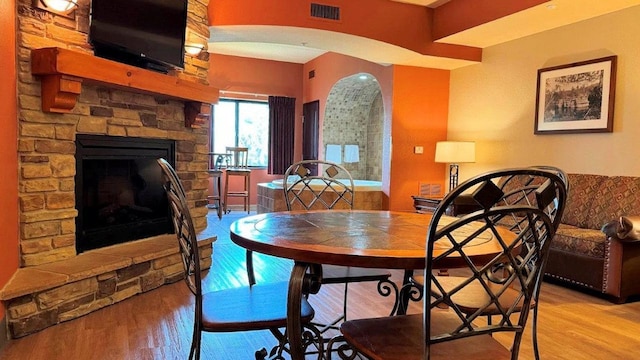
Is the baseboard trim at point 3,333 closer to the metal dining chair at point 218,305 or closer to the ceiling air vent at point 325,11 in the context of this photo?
the metal dining chair at point 218,305

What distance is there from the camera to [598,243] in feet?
11.1

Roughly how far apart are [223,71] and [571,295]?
658 centimetres

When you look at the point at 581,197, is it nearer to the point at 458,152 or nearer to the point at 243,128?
the point at 458,152

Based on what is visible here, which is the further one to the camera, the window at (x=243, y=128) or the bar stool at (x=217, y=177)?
the window at (x=243, y=128)


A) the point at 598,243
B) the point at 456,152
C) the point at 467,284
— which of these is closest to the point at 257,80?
the point at 456,152

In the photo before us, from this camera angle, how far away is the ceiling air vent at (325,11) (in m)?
4.35

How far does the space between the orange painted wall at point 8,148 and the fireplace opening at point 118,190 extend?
48 cm

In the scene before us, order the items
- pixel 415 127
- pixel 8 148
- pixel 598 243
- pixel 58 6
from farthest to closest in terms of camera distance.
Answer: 1. pixel 415 127
2. pixel 598 243
3. pixel 58 6
4. pixel 8 148

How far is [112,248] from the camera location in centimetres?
328

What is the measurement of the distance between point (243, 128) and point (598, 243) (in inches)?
255

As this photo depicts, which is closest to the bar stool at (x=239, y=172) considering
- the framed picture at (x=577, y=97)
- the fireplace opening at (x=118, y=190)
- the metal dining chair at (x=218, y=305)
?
the fireplace opening at (x=118, y=190)

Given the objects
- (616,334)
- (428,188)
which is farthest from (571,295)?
(428,188)

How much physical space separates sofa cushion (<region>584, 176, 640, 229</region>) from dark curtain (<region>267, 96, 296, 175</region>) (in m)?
5.55

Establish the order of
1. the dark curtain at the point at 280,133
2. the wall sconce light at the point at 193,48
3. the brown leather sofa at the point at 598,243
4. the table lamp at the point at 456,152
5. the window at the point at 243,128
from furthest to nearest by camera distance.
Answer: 1. the dark curtain at the point at 280,133
2. the window at the point at 243,128
3. the table lamp at the point at 456,152
4. the wall sconce light at the point at 193,48
5. the brown leather sofa at the point at 598,243
